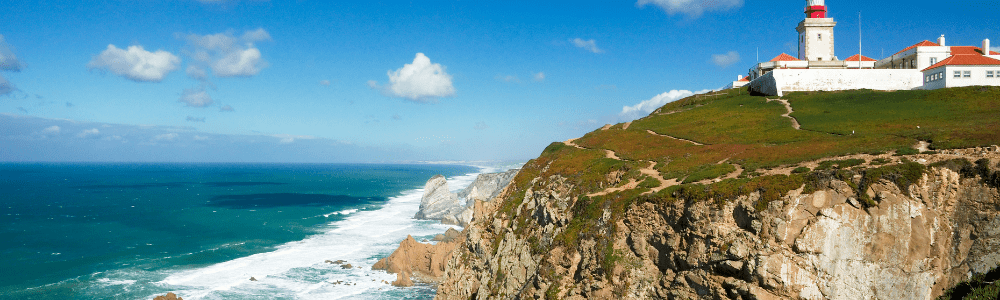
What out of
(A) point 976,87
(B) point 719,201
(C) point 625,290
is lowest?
(C) point 625,290

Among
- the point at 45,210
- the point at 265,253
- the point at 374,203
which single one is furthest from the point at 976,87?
the point at 45,210

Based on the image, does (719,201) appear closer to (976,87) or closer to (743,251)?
(743,251)

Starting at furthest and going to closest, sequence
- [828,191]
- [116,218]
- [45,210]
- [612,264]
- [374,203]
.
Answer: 1. [374,203]
2. [45,210]
3. [116,218]
4. [612,264]
5. [828,191]

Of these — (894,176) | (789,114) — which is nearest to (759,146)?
(894,176)

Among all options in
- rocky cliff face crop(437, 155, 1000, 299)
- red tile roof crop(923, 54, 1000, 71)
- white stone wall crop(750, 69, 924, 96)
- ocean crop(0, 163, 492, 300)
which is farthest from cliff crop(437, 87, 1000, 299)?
ocean crop(0, 163, 492, 300)

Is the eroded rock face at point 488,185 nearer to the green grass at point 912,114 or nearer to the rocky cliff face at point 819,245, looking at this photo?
the green grass at point 912,114

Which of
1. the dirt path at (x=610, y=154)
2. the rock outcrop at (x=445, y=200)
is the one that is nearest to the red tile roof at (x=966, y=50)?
the dirt path at (x=610, y=154)

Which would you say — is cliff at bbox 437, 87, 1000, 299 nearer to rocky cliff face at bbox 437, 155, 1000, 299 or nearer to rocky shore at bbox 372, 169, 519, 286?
rocky cliff face at bbox 437, 155, 1000, 299
